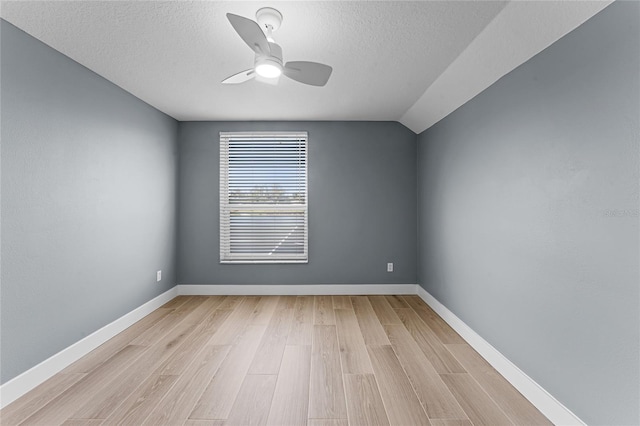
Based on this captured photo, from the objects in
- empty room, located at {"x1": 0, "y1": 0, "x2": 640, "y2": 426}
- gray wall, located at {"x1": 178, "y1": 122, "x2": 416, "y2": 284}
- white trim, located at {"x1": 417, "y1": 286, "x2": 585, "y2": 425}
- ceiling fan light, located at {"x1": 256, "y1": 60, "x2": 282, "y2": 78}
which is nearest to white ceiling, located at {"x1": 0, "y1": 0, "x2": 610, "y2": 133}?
empty room, located at {"x1": 0, "y1": 0, "x2": 640, "y2": 426}

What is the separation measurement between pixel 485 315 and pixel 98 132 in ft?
12.0

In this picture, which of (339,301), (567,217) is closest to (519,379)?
(567,217)

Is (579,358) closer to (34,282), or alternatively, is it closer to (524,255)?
(524,255)

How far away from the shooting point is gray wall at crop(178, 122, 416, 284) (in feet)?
14.1

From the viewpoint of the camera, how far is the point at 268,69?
1944 millimetres

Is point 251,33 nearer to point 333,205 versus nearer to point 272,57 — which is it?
point 272,57

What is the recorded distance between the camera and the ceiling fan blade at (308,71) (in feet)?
6.80

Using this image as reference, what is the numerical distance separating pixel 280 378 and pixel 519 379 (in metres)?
1.62

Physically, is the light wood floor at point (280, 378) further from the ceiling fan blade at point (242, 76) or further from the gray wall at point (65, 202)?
the ceiling fan blade at point (242, 76)

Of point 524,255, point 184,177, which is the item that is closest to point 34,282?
point 184,177

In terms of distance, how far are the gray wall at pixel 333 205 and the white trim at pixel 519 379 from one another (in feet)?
4.53

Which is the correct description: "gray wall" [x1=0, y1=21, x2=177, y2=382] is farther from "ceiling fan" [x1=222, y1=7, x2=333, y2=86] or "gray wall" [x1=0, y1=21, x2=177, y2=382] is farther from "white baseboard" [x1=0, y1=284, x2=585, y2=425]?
"ceiling fan" [x1=222, y1=7, x2=333, y2=86]

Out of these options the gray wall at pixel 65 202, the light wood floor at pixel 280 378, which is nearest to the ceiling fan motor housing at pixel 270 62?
the gray wall at pixel 65 202

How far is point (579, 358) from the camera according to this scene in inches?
64.3
